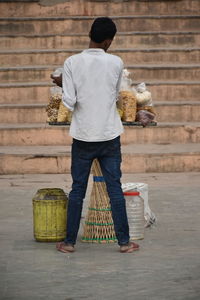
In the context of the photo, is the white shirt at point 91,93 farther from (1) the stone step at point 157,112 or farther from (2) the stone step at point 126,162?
(1) the stone step at point 157,112

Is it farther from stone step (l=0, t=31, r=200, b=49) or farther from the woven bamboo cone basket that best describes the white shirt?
stone step (l=0, t=31, r=200, b=49)

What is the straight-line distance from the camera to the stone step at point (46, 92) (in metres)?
14.9

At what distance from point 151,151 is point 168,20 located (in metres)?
4.11

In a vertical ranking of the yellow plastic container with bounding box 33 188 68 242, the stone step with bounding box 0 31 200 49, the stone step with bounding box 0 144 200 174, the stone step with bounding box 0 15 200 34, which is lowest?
the stone step with bounding box 0 144 200 174

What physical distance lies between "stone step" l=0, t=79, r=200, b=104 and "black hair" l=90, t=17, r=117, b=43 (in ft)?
22.7

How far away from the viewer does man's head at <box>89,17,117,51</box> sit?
7.91 metres

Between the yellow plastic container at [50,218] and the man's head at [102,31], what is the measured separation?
1426 mm

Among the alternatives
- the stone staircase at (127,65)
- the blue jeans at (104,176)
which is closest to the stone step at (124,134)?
the stone staircase at (127,65)

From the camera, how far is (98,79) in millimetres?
7855

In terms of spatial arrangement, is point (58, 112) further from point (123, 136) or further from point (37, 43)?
point (37, 43)

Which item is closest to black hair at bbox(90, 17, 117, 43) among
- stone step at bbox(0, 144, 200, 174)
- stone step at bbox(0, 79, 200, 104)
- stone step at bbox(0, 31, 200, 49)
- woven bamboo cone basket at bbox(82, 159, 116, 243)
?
woven bamboo cone basket at bbox(82, 159, 116, 243)

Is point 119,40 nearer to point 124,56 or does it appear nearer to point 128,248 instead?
point 124,56

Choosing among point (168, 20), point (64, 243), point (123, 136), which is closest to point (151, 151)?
point (123, 136)

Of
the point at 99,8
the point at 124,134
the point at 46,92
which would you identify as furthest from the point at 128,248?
the point at 99,8
